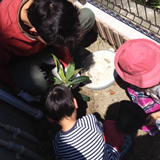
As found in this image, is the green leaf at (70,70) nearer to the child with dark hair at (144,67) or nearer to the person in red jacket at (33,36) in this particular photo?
the person in red jacket at (33,36)

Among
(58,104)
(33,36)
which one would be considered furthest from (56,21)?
(58,104)

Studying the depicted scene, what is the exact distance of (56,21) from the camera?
1.30 metres

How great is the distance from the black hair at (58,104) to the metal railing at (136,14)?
3.25 ft

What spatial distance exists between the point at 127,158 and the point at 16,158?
38.4 inches

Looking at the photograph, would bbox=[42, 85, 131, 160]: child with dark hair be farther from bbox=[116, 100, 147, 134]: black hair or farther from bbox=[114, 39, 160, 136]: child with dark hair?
bbox=[114, 39, 160, 136]: child with dark hair

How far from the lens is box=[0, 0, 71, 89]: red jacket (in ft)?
A: 5.37

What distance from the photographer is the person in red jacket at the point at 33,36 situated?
1311 mm

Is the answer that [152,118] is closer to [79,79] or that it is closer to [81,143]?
[81,143]

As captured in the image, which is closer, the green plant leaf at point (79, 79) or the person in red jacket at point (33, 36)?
the person in red jacket at point (33, 36)

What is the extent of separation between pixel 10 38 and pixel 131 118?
1.17 meters

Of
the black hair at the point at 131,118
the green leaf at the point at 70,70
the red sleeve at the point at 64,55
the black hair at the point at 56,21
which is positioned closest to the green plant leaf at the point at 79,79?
the green leaf at the point at 70,70

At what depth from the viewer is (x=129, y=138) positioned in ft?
6.13

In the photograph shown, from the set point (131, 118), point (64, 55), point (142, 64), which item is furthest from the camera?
point (64, 55)

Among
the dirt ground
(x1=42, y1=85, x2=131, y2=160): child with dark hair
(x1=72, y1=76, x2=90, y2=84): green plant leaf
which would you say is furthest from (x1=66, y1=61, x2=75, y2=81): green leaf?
(x1=42, y1=85, x2=131, y2=160): child with dark hair
